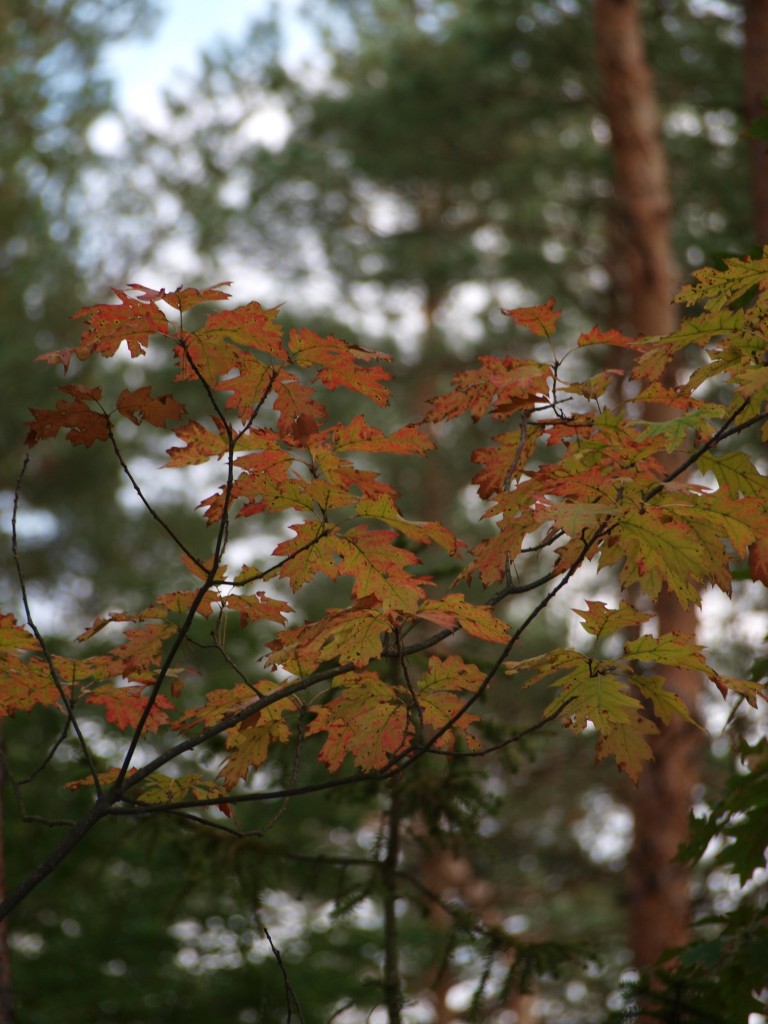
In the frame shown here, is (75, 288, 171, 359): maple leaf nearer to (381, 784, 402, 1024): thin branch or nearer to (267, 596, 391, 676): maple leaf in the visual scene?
(267, 596, 391, 676): maple leaf

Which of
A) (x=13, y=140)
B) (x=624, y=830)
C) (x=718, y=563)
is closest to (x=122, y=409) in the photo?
(x=718, y=563)

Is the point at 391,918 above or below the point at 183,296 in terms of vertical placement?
below

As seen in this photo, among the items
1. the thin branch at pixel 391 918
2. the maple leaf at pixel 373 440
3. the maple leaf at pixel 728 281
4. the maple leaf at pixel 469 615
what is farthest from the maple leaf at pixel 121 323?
the thin branch at pixel 391 918

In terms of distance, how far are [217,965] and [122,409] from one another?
6756 millimetres

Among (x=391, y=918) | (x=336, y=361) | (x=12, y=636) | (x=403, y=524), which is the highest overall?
(x=336, y=361)

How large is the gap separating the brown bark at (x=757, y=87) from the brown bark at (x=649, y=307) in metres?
1.49

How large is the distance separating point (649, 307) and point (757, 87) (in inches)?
85.4

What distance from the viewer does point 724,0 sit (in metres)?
7.22

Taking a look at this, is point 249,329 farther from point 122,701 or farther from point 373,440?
point 122,701

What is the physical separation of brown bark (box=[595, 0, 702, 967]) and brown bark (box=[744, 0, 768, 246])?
58.6 inches

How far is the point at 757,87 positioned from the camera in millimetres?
4660

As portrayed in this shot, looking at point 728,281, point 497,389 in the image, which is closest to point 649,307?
point 728,281

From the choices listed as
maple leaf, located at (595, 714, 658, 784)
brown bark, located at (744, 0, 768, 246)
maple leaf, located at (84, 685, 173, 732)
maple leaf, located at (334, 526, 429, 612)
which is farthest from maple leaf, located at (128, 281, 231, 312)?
brown bark, located at (744, 0, 768, 246)

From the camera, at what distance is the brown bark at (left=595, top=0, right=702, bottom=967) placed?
19.7ft
